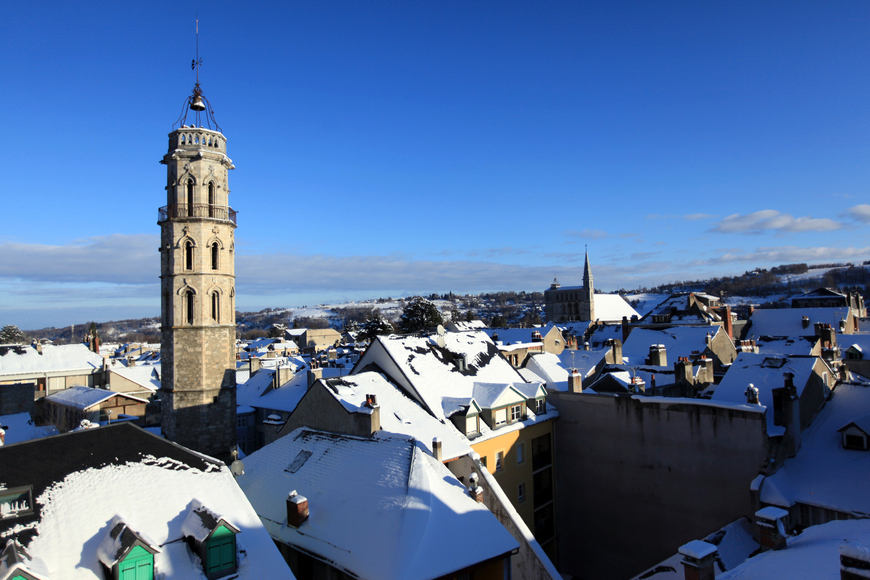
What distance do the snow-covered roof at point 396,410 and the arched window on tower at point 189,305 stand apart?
9.92m

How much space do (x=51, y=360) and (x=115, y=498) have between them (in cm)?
5650

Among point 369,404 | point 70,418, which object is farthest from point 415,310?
point 369,404

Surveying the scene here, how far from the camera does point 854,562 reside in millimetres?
8672

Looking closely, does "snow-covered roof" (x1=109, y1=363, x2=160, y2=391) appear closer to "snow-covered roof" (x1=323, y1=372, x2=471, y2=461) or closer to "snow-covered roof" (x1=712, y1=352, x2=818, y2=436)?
"snow-covered roof" (x1=323, y1=372, x2=471, y2=461)

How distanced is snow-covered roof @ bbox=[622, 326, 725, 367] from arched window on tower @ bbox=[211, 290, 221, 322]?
3344cm

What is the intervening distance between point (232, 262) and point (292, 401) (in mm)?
14207

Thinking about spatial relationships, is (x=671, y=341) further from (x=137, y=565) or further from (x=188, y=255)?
(x=137, y=565)

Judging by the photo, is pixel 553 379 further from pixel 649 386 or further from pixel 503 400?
pixel 503 400

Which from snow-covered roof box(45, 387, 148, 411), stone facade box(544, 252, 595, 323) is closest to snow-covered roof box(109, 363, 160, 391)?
snow-covered roof box(45, 387, 148, 411)

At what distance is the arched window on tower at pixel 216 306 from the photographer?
2861cm

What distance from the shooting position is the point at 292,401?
130 feet

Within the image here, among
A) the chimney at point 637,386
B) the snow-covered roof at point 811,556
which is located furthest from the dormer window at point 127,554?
the chimney at point 637,386

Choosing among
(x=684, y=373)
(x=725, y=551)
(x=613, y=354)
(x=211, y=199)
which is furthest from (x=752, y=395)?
(x=211, y=199)

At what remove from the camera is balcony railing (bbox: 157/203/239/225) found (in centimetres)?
2825
